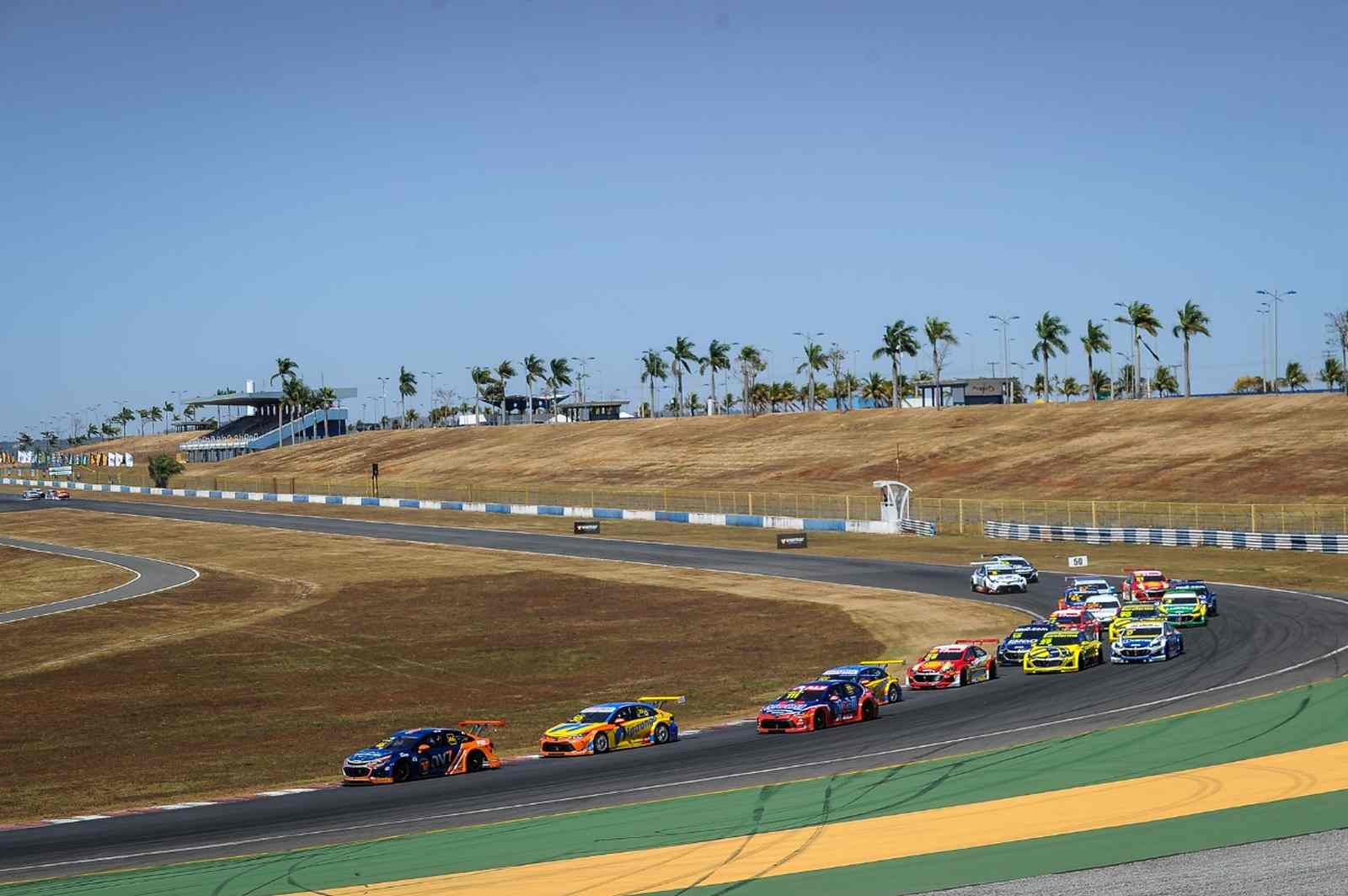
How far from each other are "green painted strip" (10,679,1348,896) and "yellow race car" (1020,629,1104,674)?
10.9m

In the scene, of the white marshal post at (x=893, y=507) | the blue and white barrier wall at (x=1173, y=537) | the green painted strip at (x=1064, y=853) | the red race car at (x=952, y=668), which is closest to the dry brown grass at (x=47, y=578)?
the red race car at (x=952, y=668)

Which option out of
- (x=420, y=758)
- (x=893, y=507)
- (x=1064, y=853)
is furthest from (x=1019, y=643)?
(x=893, y=507)

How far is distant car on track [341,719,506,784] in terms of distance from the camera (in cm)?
2977

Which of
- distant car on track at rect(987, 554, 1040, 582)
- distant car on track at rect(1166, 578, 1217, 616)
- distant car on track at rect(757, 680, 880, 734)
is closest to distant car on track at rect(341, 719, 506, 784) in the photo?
distant car on track at rect(757, 680, 880, 734)

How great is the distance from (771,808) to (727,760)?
638 cm

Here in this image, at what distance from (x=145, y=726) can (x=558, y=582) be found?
33.3 m

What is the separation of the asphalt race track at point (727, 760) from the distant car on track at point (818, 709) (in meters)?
0.51

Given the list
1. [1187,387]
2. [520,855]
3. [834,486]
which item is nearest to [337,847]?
[520,855]

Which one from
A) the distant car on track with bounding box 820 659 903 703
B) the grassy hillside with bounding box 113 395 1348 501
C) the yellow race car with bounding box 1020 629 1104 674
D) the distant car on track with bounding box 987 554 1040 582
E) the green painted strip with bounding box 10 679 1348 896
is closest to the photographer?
the green painted strip with bounding box 10 679 1348 896

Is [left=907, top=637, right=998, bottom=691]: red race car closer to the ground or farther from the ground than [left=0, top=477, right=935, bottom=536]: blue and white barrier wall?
closer to the ground

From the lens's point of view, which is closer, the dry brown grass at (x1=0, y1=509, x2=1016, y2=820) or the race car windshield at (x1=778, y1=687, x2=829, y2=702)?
the race car windshield at (x1=778, y1=687, x2=829, y2=702)

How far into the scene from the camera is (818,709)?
33531 mm

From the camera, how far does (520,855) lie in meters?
21.2

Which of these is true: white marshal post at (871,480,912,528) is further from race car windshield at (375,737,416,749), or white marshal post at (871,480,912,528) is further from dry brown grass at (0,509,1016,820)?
race car windshield at (375,737,416,749)
